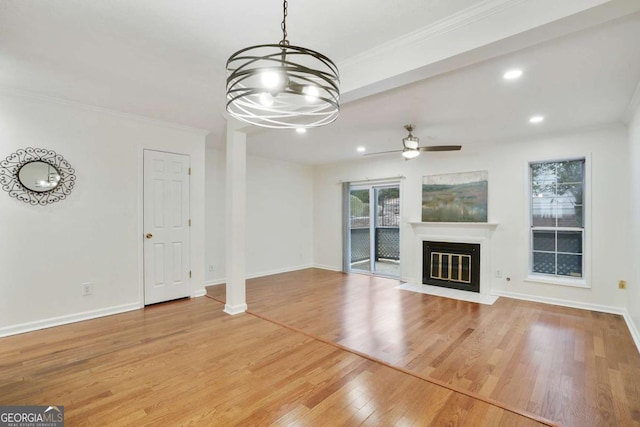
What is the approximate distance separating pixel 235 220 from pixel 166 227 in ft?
3.78

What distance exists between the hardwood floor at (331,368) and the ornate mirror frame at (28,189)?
58.6 inches

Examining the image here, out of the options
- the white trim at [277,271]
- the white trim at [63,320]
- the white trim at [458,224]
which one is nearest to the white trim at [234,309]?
the white trim at [63,320]

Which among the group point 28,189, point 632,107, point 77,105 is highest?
point 77,105

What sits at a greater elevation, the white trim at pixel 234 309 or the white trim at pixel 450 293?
the white trim at pixel 234 309

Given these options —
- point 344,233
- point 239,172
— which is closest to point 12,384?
point 239,172

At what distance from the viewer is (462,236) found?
17.2 ft

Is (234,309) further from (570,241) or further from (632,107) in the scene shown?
(632,107)

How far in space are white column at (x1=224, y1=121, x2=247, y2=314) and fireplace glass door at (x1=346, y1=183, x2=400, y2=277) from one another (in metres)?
3.32

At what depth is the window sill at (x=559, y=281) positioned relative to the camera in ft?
14.0

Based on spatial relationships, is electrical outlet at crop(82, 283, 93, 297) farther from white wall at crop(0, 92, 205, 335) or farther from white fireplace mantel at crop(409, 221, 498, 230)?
white fireplace mantel at crop(409, 221, 498, 230)

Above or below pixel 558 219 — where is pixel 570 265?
below

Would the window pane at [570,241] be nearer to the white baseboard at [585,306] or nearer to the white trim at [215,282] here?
the white baseboard at [585,306]

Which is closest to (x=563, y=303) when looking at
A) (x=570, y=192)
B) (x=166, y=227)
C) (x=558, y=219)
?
(x=558, y=219)

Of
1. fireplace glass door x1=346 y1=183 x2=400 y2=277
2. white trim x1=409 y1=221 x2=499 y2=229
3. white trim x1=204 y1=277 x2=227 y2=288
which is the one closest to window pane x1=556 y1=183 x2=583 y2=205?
white trim x1=409 y1=221 x2=499 y2=229
